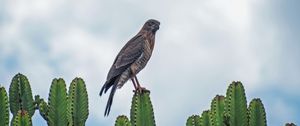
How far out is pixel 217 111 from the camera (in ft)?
25.1

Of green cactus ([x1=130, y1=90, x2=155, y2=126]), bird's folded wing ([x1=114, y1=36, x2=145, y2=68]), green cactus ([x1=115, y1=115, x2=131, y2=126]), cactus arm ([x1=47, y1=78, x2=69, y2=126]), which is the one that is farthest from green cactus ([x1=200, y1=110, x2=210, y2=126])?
bird's folded wing ([x1=114, y1=36, x2=145, y2=68])

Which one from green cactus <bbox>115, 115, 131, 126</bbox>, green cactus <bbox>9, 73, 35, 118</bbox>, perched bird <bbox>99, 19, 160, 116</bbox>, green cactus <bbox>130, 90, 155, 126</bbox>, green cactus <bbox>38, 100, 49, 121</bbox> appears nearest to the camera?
green cactus <bbox>115, 115, 131, 126</bbox>

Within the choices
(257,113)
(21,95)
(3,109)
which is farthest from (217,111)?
(21,95)

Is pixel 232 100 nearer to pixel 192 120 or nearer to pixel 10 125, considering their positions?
pixel 192 120

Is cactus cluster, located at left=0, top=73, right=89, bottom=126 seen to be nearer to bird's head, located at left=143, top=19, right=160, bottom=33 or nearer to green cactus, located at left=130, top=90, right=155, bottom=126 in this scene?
green cactus, located at left=130, top=90, right=155, bottom=126

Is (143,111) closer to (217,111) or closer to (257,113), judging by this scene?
(217,111)

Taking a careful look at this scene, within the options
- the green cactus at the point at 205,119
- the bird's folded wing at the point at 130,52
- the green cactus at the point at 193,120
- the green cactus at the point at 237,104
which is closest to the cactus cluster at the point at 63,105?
the green cactus at the point at 193,120

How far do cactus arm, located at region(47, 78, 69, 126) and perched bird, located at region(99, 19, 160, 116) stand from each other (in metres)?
1.09

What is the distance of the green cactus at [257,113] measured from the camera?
7203 mm

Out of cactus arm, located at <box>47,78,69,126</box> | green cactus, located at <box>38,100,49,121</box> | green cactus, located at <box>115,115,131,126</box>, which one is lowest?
green cactus, located at <box>115,115,131,126</box>

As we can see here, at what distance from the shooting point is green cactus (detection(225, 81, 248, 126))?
729cm

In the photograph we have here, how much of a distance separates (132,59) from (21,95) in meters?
2.23

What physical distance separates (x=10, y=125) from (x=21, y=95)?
626 millimetres

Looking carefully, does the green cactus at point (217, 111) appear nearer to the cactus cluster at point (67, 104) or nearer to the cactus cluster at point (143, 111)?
the cactus cluster at point (143, 111)
